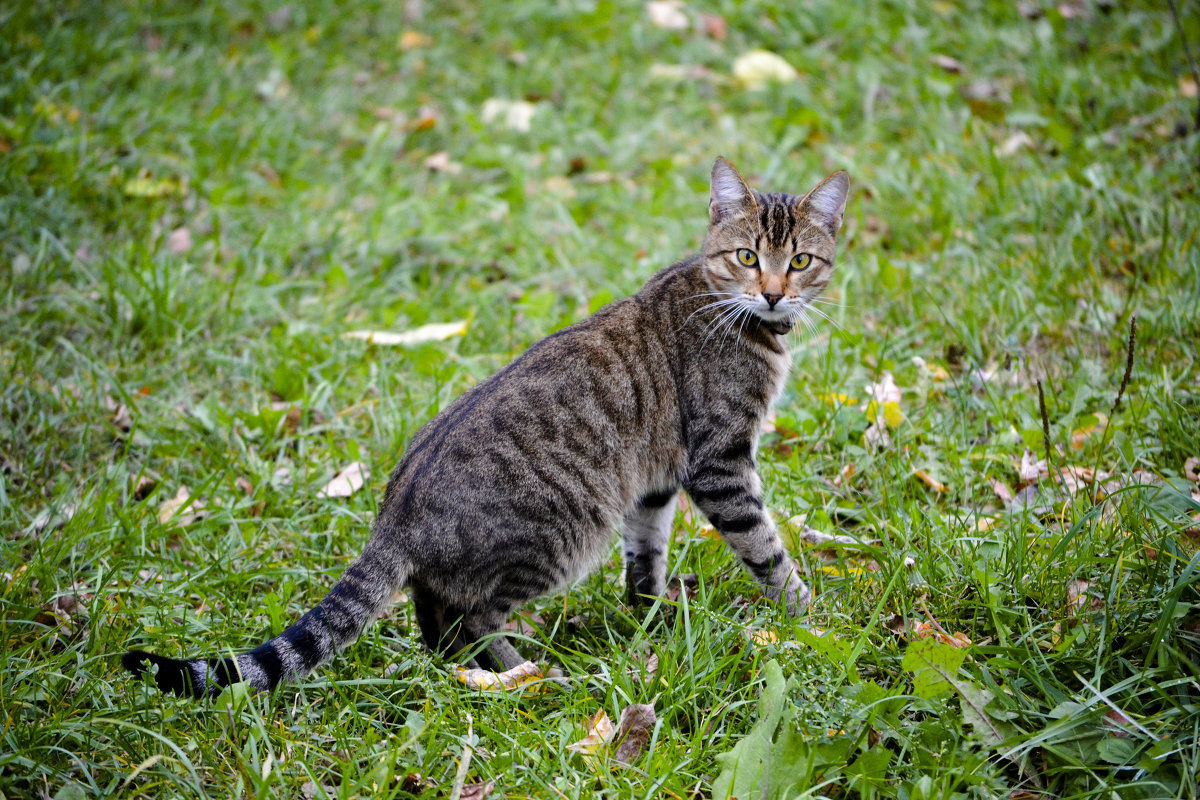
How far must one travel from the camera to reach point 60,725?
103 inches

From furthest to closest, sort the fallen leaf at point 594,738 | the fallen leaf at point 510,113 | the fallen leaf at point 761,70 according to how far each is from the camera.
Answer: the fallen leaf at point 761,70 < the fallen leaf at point 510,113 < the fallen leaf at point 594,738

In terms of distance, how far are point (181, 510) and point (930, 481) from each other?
3.05 m

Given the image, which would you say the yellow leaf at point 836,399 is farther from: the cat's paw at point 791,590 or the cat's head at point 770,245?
the cat's paw at point 791,590

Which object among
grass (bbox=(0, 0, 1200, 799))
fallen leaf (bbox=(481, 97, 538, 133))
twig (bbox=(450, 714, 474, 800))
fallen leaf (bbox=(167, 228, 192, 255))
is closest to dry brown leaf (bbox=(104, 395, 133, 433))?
grass (bbox=(0, 0, 1200, 799))

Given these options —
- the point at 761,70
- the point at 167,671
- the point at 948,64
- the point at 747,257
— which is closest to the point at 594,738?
the point at 167,671

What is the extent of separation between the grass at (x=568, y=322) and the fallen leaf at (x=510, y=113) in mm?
143

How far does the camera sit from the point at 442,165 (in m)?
6.54

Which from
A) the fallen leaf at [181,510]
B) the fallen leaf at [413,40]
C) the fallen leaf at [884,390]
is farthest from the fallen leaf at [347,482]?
the fallen leaf at [413,40]

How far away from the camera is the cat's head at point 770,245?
3443mm

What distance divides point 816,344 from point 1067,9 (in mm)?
4684

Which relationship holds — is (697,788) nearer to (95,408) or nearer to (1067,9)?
(95,408)

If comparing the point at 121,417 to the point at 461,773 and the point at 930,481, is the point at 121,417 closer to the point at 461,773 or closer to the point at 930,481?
the point at 461,773

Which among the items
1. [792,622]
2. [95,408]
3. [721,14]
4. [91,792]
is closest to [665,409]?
[792,622]

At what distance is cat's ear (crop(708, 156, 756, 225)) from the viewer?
11.6 feet
